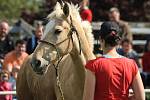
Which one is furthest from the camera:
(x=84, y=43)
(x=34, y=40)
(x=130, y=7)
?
(x=130, y=7)

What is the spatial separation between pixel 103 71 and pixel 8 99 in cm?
461

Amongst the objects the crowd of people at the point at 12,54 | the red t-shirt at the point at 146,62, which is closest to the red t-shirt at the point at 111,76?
the crowd of people at the point at 12,54

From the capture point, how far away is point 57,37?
778 cm

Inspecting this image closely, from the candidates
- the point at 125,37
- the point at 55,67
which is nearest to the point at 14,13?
the point at 125,37

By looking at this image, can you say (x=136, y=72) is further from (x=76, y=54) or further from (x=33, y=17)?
(x=33, y=17)

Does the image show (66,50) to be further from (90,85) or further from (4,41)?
(4,41)

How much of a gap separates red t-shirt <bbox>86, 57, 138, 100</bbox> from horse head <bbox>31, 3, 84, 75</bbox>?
1.55 meters

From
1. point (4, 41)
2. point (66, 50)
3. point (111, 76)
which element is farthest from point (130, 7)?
point (111, 76)

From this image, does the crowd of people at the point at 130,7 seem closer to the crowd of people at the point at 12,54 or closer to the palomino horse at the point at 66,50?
the crowd of people at the point at 12,54

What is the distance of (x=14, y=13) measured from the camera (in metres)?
45.3

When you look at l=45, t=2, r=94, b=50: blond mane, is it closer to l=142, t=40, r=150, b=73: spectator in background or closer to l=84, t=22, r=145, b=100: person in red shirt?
l=84, t=22, r=145, b=100: person in red shirt

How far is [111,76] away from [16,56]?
20.4 feet

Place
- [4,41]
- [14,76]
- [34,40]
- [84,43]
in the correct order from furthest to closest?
1. [4,41]
2. [34,40]
3. [14,76]
4. [84,43]

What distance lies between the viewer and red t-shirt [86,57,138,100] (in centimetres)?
612
